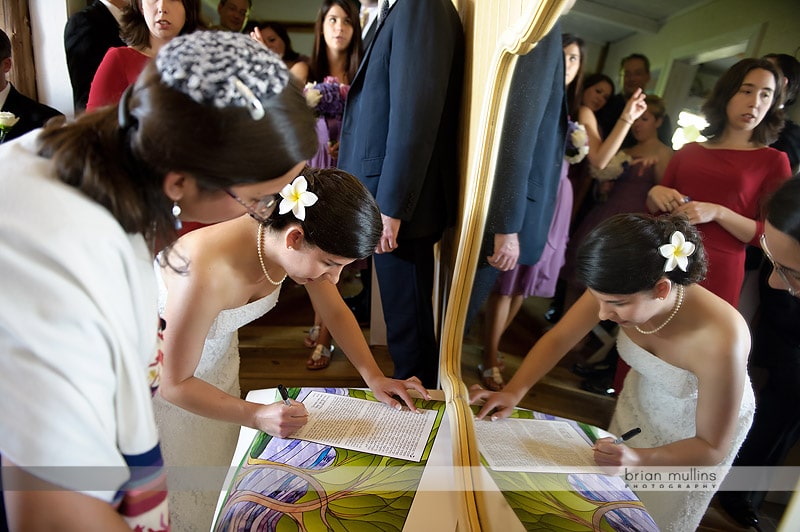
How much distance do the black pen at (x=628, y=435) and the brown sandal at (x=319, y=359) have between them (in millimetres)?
1103

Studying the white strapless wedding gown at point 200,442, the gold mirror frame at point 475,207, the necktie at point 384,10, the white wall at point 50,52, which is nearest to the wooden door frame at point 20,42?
the white wall at point 50,52

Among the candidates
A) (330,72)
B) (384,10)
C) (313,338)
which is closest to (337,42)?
(330,72)

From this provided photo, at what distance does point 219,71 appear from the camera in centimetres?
38

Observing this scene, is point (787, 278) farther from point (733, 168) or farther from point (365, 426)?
point (365, 426)

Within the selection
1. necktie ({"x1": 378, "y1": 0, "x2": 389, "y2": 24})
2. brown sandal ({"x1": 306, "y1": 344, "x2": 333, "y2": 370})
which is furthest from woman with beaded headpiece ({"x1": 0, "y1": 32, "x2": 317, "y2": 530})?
brown sandal ({"x1": 306, "y1": 344, "x2": 333, "y2": 370})

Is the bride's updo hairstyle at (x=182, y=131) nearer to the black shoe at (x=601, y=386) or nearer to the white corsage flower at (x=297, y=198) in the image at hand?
the white corsage flower at (x=297, y=198)

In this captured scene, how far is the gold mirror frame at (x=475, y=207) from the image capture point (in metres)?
0.75

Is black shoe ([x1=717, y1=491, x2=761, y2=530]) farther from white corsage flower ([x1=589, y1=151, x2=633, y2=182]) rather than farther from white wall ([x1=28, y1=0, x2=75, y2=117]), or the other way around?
white wall ([x1=28, y1=0, x2=75, y2=117])

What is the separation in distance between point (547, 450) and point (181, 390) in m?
0.64

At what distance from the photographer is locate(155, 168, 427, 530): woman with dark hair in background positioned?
802 millimetres

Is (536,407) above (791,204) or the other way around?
the other way around

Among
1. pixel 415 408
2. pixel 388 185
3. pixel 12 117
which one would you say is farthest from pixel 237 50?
pixel 12 117

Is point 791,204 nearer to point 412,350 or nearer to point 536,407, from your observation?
point 536,407

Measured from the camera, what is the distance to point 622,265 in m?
0.56
